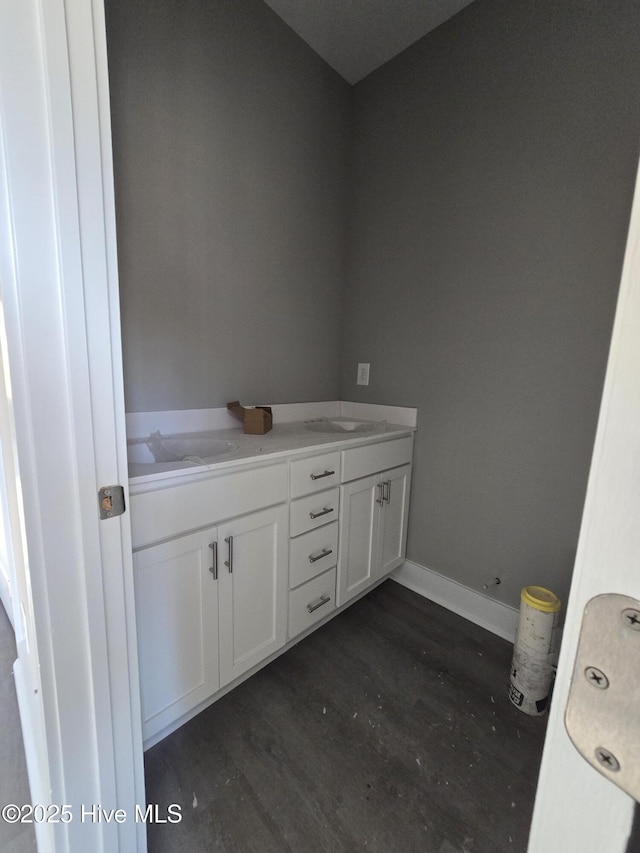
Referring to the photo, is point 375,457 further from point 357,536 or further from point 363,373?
point 363,373

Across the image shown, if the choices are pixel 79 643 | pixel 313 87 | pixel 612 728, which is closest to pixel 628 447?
pixel 612 728

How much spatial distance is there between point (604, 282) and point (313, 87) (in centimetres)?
168

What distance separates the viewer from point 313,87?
1868mm

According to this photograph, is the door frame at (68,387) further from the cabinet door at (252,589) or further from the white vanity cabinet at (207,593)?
the cabinet door at (252,589)

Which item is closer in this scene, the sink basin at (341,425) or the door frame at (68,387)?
the door frame at (68,387)

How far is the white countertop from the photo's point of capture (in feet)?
3.36

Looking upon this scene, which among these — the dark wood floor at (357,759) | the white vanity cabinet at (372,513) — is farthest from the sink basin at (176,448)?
the dark wood floor at (357,759)

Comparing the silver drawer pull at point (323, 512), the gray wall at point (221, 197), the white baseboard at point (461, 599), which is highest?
the gray wall at point (221, 197)

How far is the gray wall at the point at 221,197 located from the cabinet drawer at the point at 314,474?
1.85 ft

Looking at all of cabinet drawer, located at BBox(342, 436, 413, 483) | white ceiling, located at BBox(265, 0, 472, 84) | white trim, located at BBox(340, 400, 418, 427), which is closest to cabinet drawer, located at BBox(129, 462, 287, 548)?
cabinet drawer, located at BBox(342, 436, 413, 483)

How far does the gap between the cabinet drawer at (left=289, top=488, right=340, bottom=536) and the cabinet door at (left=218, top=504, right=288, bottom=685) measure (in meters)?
0.05

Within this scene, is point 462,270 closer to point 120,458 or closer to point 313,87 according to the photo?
point 313,87

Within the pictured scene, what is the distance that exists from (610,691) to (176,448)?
1311 mm

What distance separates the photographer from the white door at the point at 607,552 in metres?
0.22
